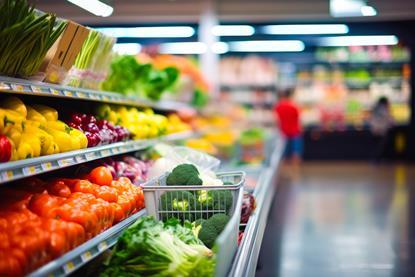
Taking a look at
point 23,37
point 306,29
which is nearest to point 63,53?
point 23,37

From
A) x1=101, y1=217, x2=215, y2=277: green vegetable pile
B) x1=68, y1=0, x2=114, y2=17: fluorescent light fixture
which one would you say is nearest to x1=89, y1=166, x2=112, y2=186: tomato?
x1=101, y1=217, x2=215, y2=277: green vegetable pile

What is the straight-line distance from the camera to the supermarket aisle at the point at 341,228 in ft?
16.3

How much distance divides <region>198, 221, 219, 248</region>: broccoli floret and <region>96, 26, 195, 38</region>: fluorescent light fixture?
12.4 metres

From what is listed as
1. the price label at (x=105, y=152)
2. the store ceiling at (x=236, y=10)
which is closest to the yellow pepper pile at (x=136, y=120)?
the price label at (x=105, y=152)

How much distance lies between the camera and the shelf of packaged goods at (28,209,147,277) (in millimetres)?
2113

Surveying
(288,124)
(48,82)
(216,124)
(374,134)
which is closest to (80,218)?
(48,82)

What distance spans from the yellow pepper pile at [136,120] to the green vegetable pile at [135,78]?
20 cm

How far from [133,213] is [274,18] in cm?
1058

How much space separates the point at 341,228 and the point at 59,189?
439 cm

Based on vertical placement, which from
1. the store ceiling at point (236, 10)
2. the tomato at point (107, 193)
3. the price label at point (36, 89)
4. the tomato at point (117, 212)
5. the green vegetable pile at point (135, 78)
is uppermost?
the store ceiling at point (236, 10)

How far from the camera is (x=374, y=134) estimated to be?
14.7 m

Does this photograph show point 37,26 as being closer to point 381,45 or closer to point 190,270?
point 190,270

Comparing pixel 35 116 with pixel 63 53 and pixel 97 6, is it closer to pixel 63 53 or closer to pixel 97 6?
pixel 63 53

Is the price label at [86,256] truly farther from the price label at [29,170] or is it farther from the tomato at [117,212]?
the tomato at [117,212]
